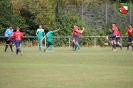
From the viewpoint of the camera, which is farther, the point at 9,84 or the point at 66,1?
the point at 66,1

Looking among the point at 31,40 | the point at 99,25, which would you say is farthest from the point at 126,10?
the point at 31,40

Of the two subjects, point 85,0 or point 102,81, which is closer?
point 102,81

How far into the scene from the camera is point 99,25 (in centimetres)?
5706

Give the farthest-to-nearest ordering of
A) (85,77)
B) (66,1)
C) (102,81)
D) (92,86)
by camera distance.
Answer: (66,1) → (85,77) → (102,81) → (92,86)

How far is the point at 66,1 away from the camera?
58.4 m

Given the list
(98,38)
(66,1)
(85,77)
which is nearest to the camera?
(85,77)

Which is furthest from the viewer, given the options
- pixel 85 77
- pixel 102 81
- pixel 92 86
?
pixel 85 77

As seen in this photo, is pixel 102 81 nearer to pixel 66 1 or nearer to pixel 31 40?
pixel 31 40

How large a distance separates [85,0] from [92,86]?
45.0m

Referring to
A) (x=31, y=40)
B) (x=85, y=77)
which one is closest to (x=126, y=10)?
(x=31, y=40)

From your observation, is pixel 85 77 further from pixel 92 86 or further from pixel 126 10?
pixel 126 10

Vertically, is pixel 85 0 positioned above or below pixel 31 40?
above

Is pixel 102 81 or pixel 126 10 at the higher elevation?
pixel 126 10

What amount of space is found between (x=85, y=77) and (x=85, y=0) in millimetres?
42397
